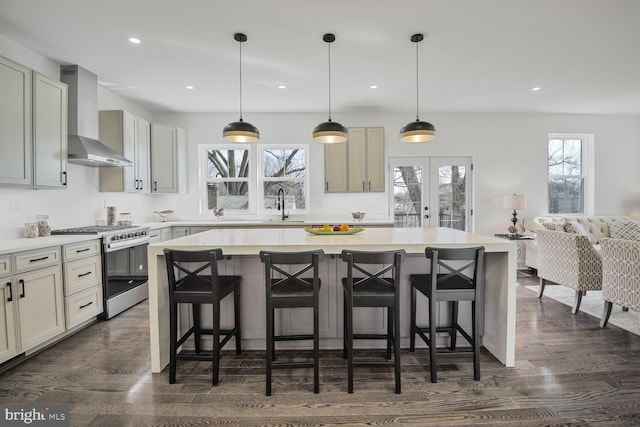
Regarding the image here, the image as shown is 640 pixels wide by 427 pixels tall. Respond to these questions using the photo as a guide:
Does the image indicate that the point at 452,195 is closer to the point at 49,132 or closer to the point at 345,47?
the point at 345,47

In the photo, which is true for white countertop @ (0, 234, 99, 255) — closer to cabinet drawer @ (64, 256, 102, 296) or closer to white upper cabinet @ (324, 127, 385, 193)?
cabinet drawer @ (64, 256, 102, 296)

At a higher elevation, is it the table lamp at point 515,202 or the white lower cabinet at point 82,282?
the table lamp at point 515,202

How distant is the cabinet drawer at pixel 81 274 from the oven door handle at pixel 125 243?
0.14 m

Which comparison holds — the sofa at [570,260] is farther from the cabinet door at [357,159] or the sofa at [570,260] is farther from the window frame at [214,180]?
the window frame at [214,180]

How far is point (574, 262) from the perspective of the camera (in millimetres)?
3227

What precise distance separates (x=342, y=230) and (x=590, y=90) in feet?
14.3

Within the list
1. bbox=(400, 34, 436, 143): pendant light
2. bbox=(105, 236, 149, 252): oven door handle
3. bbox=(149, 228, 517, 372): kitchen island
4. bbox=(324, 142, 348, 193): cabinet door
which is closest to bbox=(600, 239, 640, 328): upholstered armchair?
bbox=(149, 228, 517, 372): kitchen island

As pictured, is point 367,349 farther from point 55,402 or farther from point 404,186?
point 404,186

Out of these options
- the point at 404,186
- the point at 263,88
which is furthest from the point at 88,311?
the point at 404,186

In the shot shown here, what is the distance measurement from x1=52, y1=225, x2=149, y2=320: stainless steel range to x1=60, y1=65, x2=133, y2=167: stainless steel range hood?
788mm

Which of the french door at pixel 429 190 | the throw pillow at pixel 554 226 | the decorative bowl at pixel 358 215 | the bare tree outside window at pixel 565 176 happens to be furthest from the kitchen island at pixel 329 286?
the bare tree outside window at pixel 565 176

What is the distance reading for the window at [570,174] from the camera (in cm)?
553

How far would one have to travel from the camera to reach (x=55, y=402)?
190cm

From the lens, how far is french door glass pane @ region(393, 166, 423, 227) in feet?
17.5
